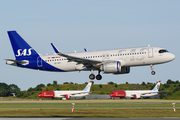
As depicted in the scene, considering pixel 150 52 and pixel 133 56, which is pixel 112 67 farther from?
pixel 150 52

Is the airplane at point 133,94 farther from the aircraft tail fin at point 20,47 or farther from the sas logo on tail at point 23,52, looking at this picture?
the sas logo on tail at point 23,52

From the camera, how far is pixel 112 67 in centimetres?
5134

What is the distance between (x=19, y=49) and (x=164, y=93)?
207 ft

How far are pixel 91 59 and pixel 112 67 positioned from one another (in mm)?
4550

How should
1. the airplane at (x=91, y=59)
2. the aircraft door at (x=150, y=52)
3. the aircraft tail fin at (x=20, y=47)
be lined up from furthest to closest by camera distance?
the aircraft tail fin at (x=20, y=47) < the airplane at (x=91, y=59) < the aircraft door at (x=150, y=52)

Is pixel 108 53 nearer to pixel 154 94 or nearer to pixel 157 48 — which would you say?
pixel 157 48

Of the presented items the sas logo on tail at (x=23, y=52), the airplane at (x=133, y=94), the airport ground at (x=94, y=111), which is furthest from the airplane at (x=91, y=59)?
the airplane at (x=133, y=94)

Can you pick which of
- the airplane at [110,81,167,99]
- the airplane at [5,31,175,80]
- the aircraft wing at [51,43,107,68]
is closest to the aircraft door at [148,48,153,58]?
the airplane at [5,31,175,80]

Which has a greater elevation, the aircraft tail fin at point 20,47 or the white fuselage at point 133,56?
the aircraft tail fin at point 20,47

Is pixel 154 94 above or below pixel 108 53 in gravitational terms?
below

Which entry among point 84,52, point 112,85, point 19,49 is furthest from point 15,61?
point 112,85

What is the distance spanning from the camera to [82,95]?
10150 centimetres

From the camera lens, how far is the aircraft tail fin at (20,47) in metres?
59.8

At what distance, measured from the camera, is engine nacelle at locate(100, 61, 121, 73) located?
51250 millimetres
